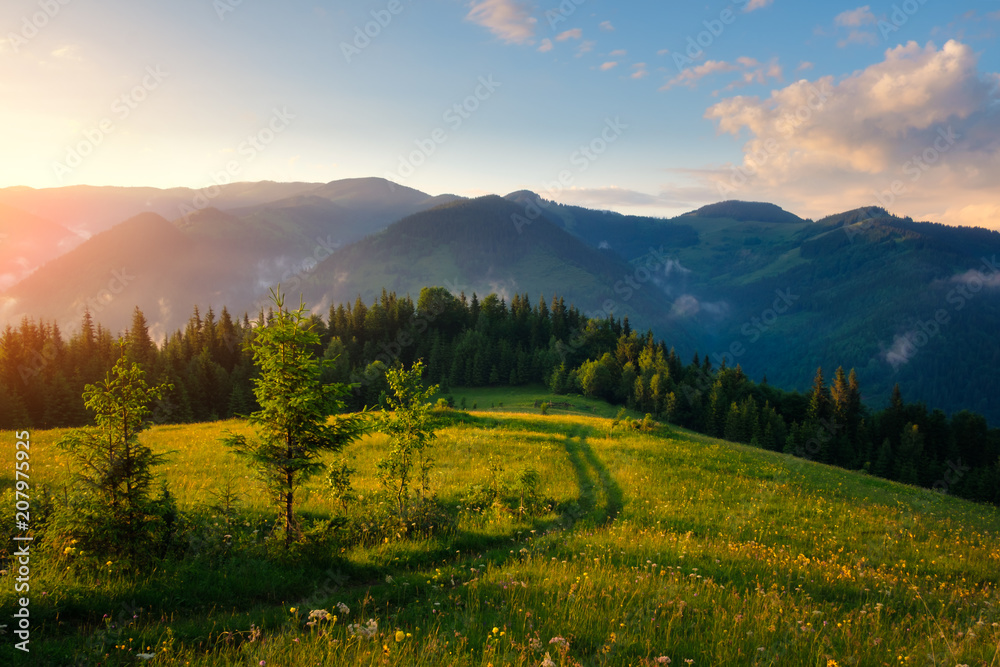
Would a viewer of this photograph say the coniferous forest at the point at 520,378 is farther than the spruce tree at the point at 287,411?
Yes

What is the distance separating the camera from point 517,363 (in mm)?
107500

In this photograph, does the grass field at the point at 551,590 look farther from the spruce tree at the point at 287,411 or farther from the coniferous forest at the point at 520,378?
the coniferous forest at the point at 520,378

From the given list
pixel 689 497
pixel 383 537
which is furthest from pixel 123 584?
pixel 689 497

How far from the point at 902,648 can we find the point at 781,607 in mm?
1666

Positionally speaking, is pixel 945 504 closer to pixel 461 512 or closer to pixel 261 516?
pixel 461 512

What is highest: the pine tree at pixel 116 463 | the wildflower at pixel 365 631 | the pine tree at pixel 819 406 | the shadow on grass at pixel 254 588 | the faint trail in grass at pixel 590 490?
the pine tree at pixel 116 463

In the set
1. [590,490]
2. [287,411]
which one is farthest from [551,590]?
[590,490]

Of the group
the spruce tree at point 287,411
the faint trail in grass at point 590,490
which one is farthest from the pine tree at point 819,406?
the spruce tree at point 287,411

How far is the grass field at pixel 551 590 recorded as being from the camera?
6777 mm

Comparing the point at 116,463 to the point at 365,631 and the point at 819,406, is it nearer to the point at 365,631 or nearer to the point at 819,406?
the point at 365,631

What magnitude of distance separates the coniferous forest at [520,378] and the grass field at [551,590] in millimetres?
52598

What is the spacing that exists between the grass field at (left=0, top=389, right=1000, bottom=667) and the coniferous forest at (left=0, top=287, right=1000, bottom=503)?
2071 inches

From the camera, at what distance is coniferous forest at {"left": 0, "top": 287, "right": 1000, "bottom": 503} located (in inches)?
2704

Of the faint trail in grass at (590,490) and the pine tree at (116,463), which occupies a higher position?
the pine tree at (116,463)
